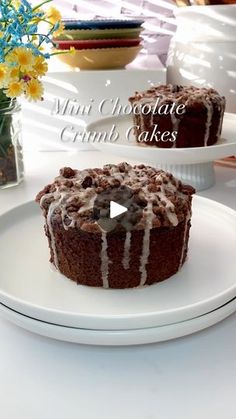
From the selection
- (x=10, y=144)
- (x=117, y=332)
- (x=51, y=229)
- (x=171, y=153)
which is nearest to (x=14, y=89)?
(x=10, y=144)

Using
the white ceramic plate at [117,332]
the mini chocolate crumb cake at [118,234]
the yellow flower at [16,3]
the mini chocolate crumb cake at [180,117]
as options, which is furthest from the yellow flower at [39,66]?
the white ceramic plate at [117,332]

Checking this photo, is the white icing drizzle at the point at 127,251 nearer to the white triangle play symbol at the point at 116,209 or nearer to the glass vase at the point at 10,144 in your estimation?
the white triangle play symbol at the point at 116,209

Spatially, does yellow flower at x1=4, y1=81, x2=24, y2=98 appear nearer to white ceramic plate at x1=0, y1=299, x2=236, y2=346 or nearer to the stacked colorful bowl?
the stacked colorful bowl

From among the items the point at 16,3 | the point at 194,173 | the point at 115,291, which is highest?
the point at 16,3

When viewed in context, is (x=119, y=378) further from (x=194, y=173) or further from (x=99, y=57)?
(x=99, y=57)

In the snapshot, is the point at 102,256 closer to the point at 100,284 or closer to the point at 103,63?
the point at 100,284

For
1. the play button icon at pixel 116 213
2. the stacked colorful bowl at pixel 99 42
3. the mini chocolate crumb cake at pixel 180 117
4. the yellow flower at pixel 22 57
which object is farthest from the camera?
the stacked colorful bowl at pixel 99 42
